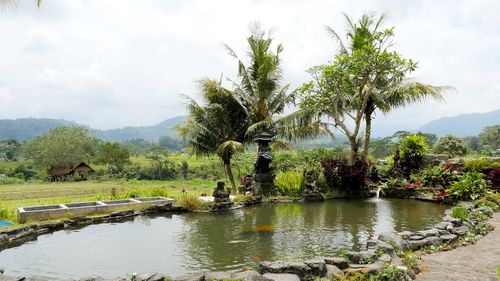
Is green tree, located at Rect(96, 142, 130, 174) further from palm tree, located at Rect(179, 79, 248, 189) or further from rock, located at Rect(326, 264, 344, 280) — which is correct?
rock, located at Rect(326, 264, 344, 280)

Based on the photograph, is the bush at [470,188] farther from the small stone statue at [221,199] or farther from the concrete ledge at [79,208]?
the concrete ledge at [79,208]

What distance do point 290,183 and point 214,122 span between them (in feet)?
18.7

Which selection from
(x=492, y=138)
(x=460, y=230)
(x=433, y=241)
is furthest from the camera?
(x=492, y=138)

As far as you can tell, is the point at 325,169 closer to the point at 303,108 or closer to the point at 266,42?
the point at 303,108

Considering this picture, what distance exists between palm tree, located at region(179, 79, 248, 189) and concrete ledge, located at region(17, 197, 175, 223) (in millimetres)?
5565

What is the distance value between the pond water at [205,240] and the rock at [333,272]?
5.01 ft

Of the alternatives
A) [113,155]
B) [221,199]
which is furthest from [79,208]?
[113,155]

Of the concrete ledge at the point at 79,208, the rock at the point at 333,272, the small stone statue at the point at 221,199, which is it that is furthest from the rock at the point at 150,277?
the small stone statue at the point at 221,199

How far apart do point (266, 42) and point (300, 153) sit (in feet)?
19.3

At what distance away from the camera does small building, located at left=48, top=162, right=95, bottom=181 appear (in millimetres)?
44188

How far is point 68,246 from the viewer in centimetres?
904

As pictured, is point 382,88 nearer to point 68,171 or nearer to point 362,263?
point 362,263

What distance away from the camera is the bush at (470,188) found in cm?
1362

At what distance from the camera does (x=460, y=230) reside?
8656 mm
